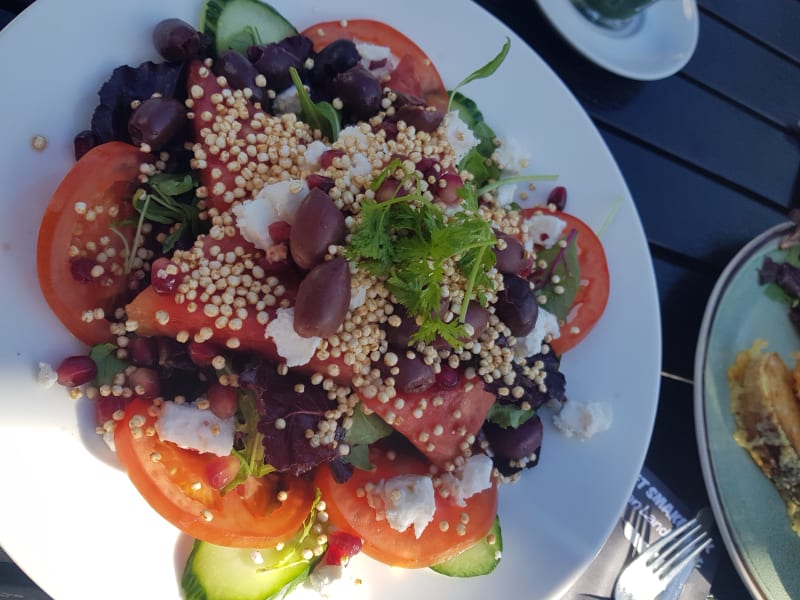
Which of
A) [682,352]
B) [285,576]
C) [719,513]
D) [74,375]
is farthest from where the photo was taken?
[682,352]

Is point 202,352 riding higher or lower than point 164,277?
lower

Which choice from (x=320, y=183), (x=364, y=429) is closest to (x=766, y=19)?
(x=320, y=183)

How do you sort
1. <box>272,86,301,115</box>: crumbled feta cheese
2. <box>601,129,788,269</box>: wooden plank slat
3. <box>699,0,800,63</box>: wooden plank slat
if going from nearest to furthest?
<box>272,86,301,115</box>: crumbled feta cheese
<box>601,129,788,269</box>: wooden plank slat
<box>699,0,800,63</box>: wooden plank slat

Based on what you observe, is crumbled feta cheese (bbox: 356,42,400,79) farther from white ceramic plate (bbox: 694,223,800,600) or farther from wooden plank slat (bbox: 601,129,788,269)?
white ceramic plate (bbox: 694,223,800,600)

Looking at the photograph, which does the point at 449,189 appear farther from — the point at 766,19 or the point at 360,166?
the point at 766,19

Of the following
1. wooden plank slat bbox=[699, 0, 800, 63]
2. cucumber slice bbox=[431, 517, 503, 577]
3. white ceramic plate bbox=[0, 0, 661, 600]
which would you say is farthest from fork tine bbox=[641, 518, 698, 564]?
wooden plank slat bbox=[699, 0, 800, 63]

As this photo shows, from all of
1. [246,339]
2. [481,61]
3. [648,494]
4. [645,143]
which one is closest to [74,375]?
[246,339]

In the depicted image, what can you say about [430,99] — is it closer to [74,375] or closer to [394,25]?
[394,25]
